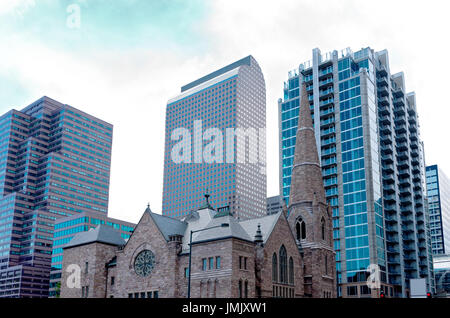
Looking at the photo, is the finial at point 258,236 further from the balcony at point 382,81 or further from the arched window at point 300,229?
the balcony at point 382,81

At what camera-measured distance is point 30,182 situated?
7712 inches

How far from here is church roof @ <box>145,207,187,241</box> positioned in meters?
61.8

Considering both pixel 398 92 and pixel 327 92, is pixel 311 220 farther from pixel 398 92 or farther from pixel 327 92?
pixel 398 92

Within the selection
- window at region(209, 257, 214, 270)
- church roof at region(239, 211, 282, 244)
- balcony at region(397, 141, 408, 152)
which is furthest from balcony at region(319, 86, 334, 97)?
window at region(209, 257, 214, 270)

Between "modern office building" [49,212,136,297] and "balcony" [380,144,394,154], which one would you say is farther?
"modern office building" [49,212,136,297]

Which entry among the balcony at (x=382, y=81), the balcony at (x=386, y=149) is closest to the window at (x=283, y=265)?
the balcony at (x=386, y=149)

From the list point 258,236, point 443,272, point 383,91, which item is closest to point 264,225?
point 258,236

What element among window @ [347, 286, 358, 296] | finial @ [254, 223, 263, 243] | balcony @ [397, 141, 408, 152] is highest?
balcony @ [397, 141, 408, 152]

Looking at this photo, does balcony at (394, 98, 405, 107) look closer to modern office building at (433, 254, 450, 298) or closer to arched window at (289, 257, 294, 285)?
modern office building at (433, 254, 450, 298)

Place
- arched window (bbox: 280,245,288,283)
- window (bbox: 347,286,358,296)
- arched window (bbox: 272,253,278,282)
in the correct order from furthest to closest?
window (bbox: 347,286,358,296)
arched window (bbox: 280,245,288,283)
arched window (bbox: 272,253,278,282)

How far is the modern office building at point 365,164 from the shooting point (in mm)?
107125

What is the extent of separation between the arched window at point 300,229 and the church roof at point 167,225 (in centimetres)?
1473

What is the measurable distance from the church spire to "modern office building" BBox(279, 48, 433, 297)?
1665 inches
